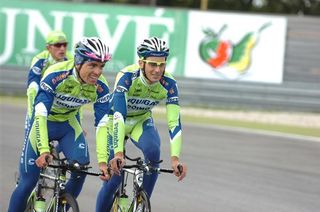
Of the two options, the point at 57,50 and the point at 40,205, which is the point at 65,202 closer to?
the point at 40,205

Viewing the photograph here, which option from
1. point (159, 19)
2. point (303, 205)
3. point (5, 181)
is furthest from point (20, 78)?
point (303, 205)

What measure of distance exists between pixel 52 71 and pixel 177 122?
3.86 feet

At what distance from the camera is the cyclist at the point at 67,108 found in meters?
6.75

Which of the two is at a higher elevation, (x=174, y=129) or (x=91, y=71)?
(x=91, y=71)

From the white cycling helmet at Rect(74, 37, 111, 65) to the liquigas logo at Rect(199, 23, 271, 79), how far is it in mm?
16868

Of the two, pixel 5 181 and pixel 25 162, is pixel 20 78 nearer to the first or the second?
pixel 5 181

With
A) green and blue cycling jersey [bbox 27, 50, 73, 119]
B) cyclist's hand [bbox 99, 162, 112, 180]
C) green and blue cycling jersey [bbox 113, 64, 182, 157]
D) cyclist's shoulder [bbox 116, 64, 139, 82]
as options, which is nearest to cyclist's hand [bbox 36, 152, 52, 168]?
cyclist's hand [bbox 99, 162, 112, 180]

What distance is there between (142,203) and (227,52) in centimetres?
1706

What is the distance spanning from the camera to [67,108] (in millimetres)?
7348

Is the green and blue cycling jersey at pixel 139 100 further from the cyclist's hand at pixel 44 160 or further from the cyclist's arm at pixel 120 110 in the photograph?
the cyclist's hand at pixel 44 160

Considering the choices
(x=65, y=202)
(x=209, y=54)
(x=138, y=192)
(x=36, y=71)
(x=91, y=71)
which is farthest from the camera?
(x=209, y=54)

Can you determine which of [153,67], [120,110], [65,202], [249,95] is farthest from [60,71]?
[249,95]

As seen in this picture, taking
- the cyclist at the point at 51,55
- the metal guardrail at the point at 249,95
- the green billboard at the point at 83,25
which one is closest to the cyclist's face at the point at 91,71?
the cyclist at the point at 51,55

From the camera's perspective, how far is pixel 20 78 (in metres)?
24.1
